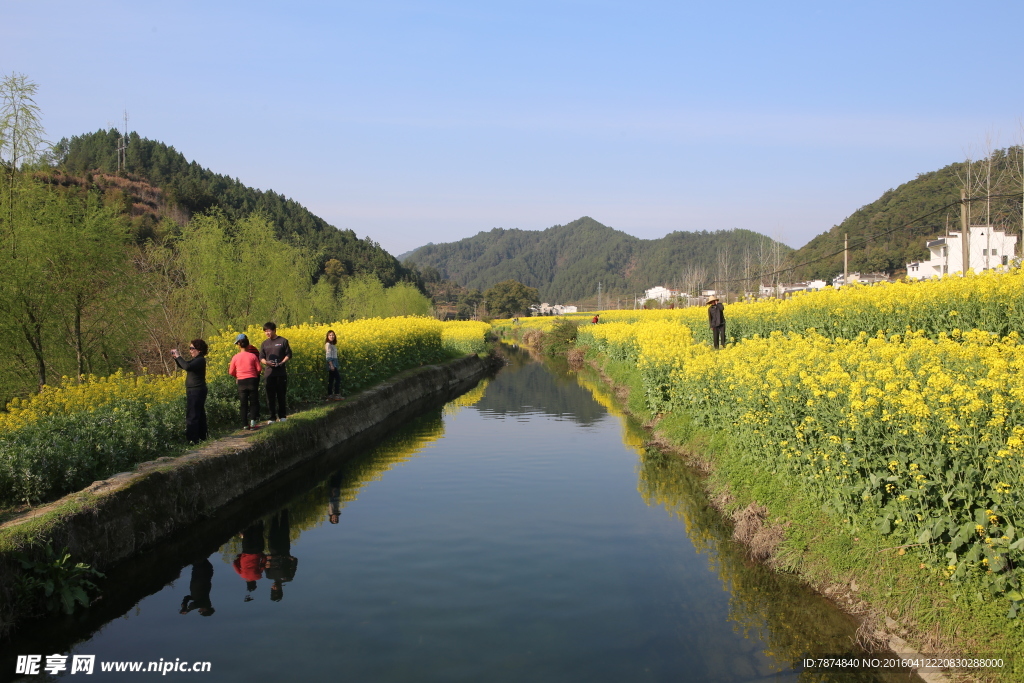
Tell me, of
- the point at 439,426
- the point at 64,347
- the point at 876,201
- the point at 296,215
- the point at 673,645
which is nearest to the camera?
the point at 673,645

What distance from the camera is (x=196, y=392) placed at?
1228 centimetres

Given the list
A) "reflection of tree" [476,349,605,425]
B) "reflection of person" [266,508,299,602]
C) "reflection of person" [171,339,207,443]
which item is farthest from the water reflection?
"reflection of tree" [476,349,605,425]

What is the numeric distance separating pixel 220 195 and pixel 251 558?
9089 cm

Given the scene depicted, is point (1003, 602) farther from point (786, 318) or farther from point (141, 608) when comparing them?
point (786, 318)

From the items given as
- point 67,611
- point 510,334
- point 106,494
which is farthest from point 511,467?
point 510,334

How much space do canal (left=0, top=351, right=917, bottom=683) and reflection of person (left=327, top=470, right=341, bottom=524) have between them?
6 centimetres

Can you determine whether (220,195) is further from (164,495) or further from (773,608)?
(773,608)

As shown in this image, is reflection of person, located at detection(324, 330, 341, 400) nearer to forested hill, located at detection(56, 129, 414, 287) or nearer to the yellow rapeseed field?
the yellow rapeseed field

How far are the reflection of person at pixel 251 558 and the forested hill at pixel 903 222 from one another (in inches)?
1692

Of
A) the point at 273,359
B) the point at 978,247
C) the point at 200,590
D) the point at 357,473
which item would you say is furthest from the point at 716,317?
the point at 978,247

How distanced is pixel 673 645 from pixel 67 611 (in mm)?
5995

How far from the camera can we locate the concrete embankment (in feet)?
24.2

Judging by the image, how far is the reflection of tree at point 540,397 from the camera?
23.0 meters

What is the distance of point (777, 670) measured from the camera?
628 centimetres
